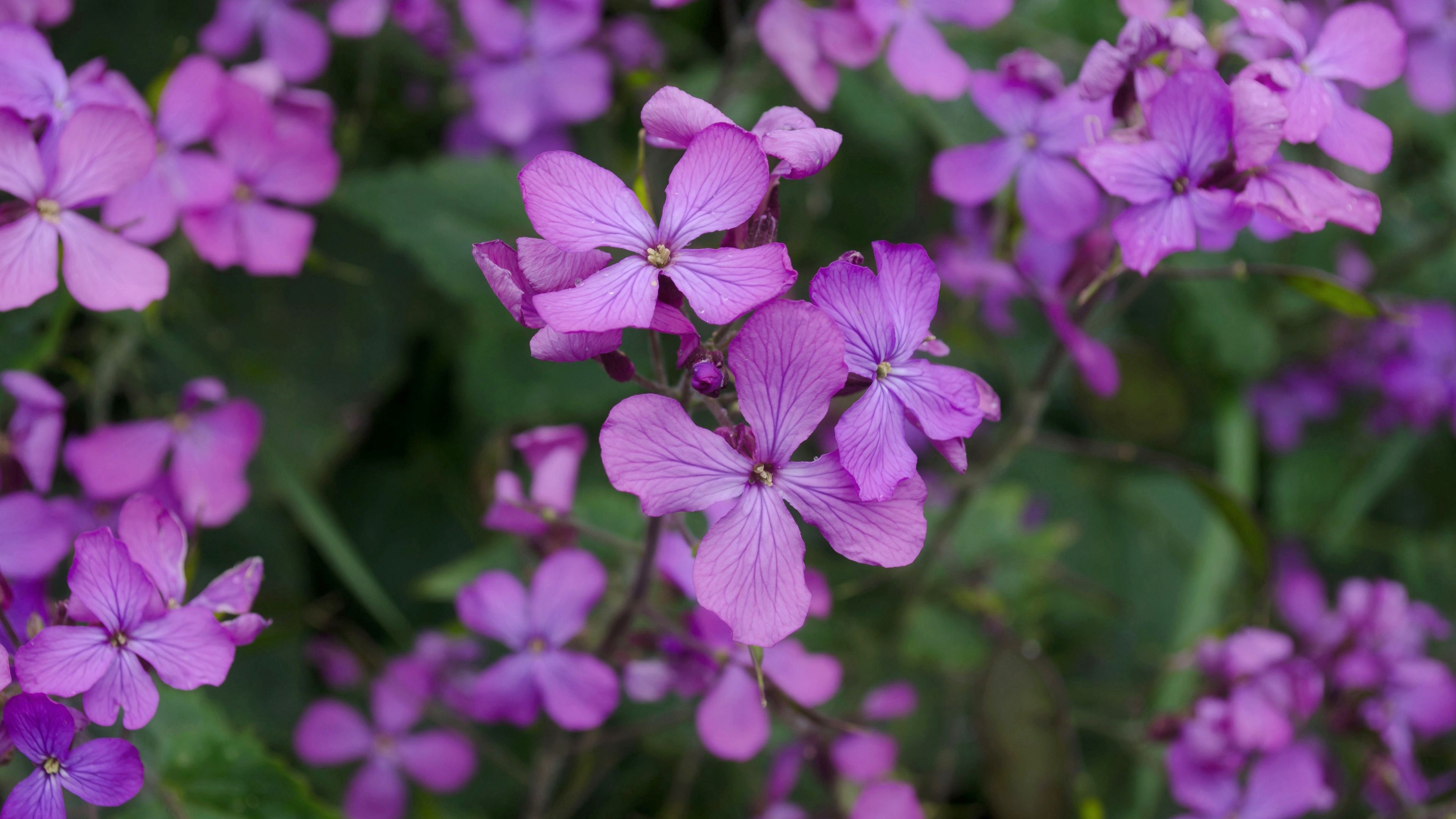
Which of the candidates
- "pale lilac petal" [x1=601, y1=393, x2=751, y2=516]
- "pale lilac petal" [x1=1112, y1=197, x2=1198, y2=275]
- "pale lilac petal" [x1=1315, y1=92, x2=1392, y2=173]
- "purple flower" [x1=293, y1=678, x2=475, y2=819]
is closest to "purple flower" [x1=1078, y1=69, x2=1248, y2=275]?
"pale lilac petal" [x1=1112, y1=197, x2=1198, y2=275]

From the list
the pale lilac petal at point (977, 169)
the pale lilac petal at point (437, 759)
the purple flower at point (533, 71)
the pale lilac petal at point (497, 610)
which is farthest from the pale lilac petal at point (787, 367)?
the purple flower at point (533, 71)

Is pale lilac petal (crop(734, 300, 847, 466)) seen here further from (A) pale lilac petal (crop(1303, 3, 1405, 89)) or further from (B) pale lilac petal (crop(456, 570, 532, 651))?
(A) pale lilac petal (crop(1303, 3, 1405, 89))

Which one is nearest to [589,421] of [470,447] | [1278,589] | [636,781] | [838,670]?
[470,447]

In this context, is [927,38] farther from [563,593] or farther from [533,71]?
[563,593]

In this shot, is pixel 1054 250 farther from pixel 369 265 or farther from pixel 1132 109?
pixel 369 265

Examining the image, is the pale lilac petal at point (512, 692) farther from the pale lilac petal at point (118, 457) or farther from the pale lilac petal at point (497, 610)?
the pale lilac petal at point (118, 457)
